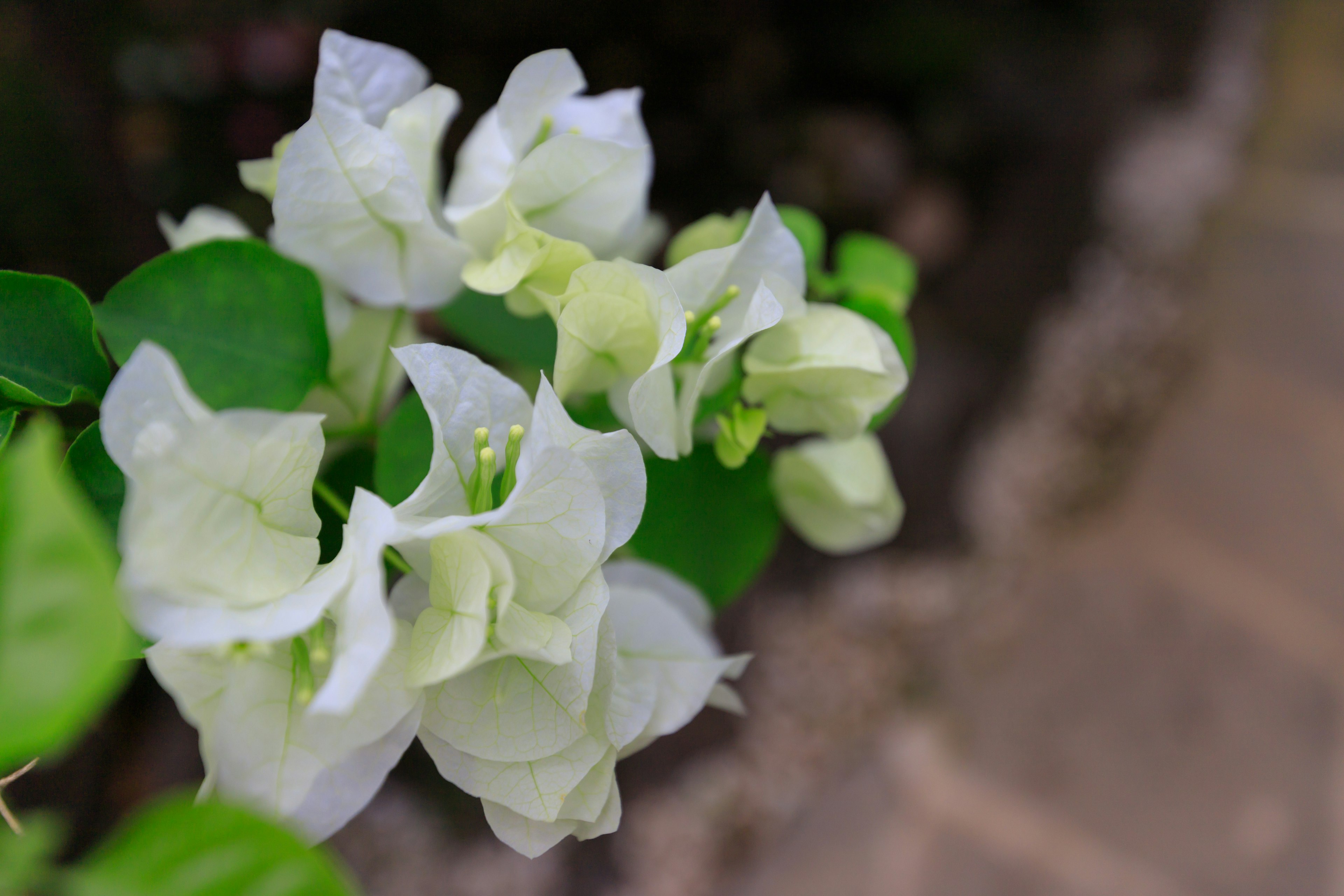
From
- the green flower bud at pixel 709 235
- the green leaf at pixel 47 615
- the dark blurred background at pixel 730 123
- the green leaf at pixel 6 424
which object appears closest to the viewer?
the green leaf at pixel 47 615

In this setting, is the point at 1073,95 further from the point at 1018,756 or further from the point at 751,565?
the point at 751,565

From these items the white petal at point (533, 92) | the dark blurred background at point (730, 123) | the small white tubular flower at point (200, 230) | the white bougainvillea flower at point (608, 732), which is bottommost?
the dark blurred background at point (730, 123)

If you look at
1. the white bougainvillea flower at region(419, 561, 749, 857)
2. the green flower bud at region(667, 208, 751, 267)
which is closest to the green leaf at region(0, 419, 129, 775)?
the white bougainvillea flower at region(419, 561, 749, 857)

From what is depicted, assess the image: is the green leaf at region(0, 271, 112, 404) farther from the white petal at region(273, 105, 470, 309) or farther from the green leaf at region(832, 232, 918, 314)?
the green leaf at region(832, 232, 918, 314)

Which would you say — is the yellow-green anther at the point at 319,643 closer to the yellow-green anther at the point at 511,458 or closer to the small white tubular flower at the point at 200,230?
the yellow-green anther at the point at 511,458

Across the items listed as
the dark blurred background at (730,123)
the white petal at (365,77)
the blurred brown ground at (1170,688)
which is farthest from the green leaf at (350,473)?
the blurred brown ground at (1170,688)

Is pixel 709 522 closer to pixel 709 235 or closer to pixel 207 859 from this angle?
pixel 709 235
